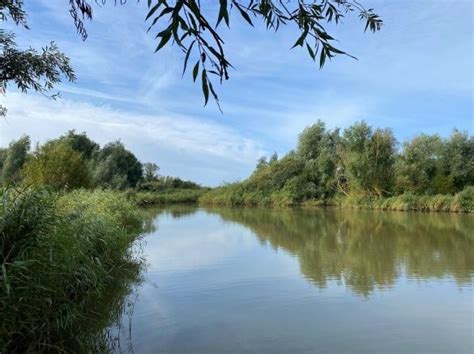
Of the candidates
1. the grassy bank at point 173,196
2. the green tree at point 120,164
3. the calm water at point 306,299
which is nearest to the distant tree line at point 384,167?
the grassy bank at point 173,196

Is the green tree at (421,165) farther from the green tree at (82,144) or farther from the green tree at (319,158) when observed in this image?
the green tree at (82,144)

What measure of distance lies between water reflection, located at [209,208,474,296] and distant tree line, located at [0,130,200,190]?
19.0 feet

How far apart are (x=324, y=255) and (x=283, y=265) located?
1.82 meters

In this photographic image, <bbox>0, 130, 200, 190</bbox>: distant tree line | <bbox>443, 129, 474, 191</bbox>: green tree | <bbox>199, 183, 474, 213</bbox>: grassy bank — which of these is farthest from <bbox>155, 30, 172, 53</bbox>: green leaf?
<bbox>443, 129, 474, 191</bbox>: green tree

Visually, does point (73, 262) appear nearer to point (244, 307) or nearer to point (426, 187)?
point (244, 307)

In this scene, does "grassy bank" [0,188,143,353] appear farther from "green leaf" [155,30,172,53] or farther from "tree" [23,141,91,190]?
"tree" [23,141,91,190]

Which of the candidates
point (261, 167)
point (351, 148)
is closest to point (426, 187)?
point (351, 148)

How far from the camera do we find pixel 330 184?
4109cm

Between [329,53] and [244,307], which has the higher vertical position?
[329,53]

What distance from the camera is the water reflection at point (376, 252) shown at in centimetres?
899

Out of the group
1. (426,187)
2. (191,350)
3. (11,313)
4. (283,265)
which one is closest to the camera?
(11,313)

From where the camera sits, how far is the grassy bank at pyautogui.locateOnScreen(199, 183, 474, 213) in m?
29.2

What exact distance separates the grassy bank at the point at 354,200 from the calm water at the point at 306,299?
680 inches

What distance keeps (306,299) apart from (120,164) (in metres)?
45.2
